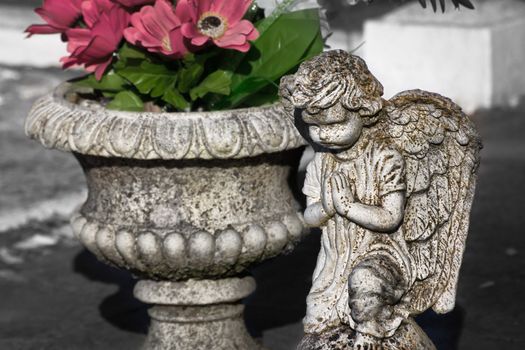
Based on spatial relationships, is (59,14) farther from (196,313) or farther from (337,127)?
(337,127)

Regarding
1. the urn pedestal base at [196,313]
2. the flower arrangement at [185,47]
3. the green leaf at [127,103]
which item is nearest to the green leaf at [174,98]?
the flower arrangement at [185,47]

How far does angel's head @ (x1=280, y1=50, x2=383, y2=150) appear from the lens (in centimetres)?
306

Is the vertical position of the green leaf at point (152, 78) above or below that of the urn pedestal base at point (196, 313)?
above

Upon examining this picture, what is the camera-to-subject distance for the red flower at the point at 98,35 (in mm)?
3861

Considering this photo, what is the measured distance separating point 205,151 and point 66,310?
1.50m

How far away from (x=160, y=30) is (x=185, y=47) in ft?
0.29

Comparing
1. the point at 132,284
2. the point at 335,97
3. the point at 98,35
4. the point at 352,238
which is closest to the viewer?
the point at 335,97

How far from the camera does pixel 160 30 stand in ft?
12.4

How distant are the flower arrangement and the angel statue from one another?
0.66 m

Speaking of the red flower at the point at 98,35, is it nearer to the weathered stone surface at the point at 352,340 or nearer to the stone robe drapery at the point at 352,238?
the stone robe drapery at the point at 352,238

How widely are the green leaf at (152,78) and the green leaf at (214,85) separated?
82 mm

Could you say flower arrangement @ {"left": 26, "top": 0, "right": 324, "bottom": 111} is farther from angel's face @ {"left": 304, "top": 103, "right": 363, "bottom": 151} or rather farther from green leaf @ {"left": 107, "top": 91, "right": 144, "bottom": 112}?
angel's face @ {"left": 304, "top": 103, "right": 363, "bottom": 151}

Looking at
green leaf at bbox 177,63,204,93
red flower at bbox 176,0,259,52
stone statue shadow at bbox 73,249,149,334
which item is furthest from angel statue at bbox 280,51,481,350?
stone statue shadow at bbox 73,249,149,334

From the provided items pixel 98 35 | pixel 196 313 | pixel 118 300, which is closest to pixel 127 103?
pixel 98 35
